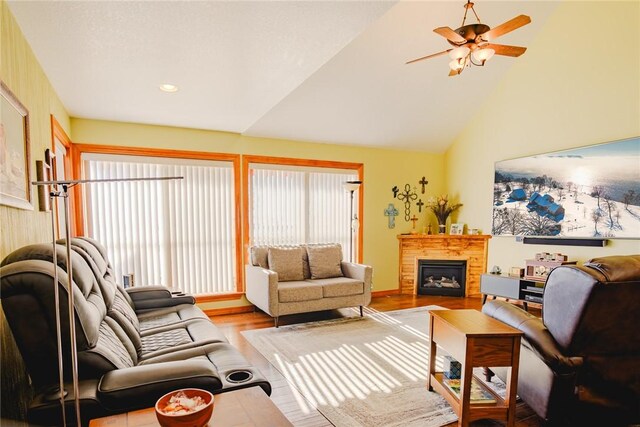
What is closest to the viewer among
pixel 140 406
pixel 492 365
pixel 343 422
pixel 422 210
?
pixel 140 406

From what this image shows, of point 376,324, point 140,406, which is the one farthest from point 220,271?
point 140,406

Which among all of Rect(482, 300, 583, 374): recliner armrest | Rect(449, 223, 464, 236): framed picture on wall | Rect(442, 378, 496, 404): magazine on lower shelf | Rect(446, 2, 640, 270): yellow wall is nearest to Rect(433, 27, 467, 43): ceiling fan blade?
Rect(482, 300, 583, 374): recliner armrest

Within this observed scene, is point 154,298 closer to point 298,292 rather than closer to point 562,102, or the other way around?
point 298,292

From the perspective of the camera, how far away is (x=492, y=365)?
76.1 inches

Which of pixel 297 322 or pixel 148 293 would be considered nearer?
pixel 148 293

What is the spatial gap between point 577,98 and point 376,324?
3682 mm

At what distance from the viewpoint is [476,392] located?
213 cm

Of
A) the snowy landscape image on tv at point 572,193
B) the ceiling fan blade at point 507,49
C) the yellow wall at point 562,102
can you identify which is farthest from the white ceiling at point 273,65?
the snowy landscape image on tv at point 572,193

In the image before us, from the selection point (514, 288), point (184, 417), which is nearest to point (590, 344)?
point (184, 417)

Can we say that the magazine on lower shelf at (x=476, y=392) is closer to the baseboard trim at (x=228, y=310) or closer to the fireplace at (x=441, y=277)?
the baseboard trim at (x=228, y=310)

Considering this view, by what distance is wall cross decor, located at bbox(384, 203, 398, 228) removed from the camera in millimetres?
5652

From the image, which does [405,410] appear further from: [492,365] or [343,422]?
[492,365]

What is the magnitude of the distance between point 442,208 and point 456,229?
0.43 meters

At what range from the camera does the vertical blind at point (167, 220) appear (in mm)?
3980
